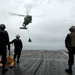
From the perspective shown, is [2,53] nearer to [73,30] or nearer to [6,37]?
[6,37]

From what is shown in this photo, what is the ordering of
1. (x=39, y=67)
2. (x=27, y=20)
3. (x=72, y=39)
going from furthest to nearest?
(x=27, y=20), (x=39, y=67), (x=72, y=39)

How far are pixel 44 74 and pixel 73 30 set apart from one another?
2.76 m

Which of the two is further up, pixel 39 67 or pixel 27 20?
pixel 27 20

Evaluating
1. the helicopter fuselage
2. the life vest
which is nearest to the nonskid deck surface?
the life vest

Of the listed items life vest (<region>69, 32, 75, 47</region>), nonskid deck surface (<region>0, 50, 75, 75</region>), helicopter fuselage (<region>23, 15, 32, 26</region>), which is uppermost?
helicopter fuselage (<region>23, 15, 32, 26</region>)

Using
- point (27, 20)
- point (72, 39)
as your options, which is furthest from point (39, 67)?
point (27, 20)

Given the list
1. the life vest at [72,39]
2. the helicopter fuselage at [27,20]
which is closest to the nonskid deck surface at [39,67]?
the life vest at [72,39]

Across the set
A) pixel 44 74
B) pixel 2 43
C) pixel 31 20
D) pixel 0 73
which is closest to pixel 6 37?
A: pixel 2 43

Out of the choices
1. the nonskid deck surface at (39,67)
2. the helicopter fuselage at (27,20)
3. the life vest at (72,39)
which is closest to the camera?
the nonskid deck surface at (39,67)

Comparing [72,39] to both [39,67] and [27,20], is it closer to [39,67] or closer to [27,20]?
[39,67]

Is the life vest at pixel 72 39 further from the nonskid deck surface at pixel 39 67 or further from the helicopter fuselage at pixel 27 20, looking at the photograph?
the helicopter fuselage at pixel 27 20

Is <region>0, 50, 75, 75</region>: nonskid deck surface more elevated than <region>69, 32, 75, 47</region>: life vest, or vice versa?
<region>69, 32, 75, 47</region>: life vest

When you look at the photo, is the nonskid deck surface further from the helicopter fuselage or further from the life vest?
the helicopter fuselage

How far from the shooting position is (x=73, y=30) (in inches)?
532
